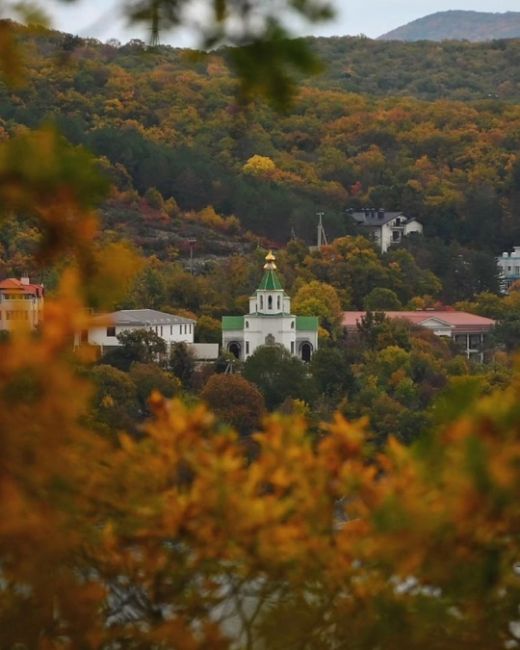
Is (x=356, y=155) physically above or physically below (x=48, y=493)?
above

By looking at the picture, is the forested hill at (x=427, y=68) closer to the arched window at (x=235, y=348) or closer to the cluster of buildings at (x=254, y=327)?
the cluster of buildings at (x=254, y=327)

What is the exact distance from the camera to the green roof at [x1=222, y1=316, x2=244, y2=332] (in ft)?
182

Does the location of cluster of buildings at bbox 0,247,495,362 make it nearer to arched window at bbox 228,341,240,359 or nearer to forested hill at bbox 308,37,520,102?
arched window at bbox 228,341,240,359

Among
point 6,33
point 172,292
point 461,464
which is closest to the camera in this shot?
point 461,464

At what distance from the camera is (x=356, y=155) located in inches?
3543

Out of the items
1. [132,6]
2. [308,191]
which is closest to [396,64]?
[308,191]

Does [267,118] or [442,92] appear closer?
[267,118]

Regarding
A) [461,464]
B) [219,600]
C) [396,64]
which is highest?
[396,64]

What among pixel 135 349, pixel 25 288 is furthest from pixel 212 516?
pixel 135 349

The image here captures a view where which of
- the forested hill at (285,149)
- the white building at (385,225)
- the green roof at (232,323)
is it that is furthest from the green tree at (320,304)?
the white building at (385,225)

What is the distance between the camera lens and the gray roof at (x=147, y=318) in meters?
52.8

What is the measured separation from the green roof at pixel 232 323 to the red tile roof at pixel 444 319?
4375 mm

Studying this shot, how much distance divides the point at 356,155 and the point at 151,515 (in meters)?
83.5

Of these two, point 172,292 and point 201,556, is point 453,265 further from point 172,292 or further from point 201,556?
point 201,556
